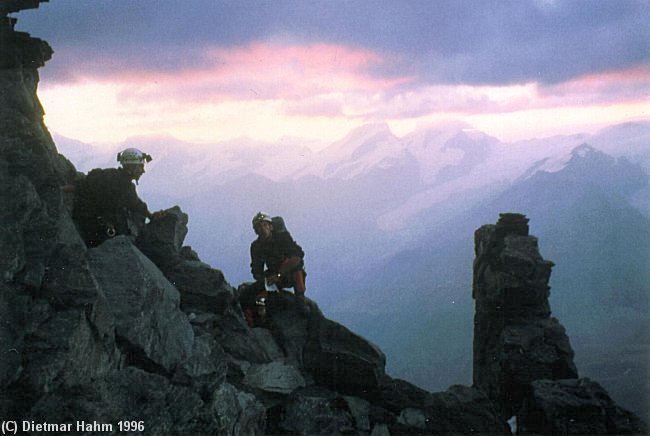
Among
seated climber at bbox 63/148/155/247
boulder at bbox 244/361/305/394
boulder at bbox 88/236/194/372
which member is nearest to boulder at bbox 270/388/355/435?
boulder at bbox 244/361/305/394

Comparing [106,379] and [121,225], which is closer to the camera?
[106,379]

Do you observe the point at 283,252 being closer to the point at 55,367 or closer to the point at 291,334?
the point at 291,334

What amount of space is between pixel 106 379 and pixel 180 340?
2.63 meters

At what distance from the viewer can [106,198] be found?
43.9 feet

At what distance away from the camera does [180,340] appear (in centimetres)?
976

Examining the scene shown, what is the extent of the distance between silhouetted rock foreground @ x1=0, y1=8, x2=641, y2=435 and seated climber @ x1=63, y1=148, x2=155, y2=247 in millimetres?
1858

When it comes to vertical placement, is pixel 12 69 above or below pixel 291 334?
above

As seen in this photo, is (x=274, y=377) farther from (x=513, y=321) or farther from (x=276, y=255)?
(x=513, y=321)

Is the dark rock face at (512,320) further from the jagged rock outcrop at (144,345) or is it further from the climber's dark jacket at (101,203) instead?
the climber's dark jacket at (101,203)

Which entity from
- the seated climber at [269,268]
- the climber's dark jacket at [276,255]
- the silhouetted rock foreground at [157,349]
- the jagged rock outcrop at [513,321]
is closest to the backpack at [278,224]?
the seated climber at [269,268]

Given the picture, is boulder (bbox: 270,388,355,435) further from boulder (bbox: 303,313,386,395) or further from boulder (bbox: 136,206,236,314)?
boulder (bbox: 136,206,236,314)

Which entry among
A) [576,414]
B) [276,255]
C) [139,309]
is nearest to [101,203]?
[139,309]

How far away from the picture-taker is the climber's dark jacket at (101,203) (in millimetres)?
13234

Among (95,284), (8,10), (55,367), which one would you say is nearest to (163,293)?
(95,284)
